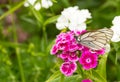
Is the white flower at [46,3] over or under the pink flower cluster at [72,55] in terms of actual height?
over

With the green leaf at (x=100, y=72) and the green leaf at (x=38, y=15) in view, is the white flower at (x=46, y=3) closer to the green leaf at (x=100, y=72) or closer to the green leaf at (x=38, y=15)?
the green leaf at (x=38, y=15)

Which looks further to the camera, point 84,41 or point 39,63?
point 39,63

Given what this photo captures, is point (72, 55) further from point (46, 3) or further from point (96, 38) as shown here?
point (46, 3)

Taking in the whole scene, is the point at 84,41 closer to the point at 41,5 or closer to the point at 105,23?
the point at 41,5

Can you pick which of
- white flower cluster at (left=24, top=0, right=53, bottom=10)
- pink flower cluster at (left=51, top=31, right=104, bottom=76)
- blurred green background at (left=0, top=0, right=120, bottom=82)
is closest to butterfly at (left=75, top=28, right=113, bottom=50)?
pink flower cluster at (left=51, top=31, right=104, bottom=76)

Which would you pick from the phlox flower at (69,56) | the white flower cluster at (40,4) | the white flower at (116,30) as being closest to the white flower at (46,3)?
the white flower cluster at (40,4)

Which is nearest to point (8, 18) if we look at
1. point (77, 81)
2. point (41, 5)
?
point (41, 5)

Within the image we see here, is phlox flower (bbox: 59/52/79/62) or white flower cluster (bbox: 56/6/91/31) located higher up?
white flower cluster (bbox: 56/6/91/31)

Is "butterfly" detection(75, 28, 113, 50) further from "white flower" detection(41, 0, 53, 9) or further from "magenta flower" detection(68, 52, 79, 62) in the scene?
"white flower" detection(41, 0, 53, 9)
